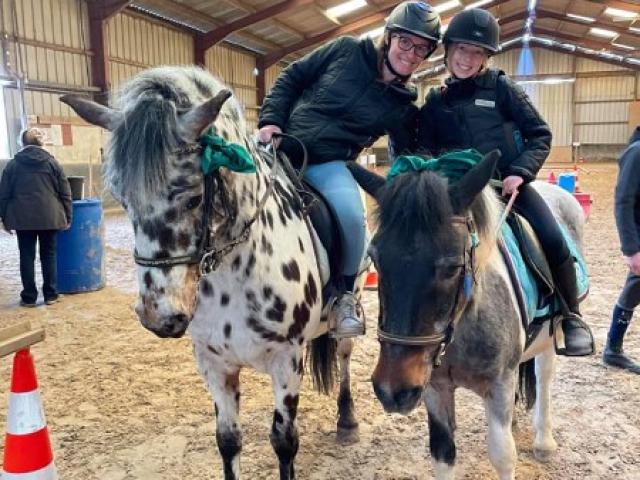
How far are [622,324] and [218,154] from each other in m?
3.45

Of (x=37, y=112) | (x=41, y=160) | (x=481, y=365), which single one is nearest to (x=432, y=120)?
(x=481, y=365)

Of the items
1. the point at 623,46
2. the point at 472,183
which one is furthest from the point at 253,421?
the point at 623,46

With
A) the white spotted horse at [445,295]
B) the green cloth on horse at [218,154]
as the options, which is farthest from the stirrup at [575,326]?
the green cloth on horse at [218,154]

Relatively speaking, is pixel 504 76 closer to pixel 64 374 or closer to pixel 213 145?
pixel 213 145

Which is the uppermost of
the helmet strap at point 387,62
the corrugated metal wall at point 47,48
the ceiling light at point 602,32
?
the ceiling light at point 602,32

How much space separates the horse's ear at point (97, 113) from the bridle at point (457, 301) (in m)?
1.10

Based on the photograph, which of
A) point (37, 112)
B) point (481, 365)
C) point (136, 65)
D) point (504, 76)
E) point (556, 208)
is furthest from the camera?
point (136, 65)

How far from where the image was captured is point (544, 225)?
8.05 feet

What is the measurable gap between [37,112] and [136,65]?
375cm

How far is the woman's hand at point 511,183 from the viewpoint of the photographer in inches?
90.7

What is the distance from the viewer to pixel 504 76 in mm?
2607

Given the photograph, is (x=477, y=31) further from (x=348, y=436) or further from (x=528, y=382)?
(x=348, y=436)

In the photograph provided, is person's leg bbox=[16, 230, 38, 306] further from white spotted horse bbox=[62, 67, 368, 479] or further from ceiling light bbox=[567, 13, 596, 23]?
ceiling light bbox=[567, 13, 596, 23]

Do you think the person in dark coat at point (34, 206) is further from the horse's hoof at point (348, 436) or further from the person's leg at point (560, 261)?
the person's leg at point (560, 261)
